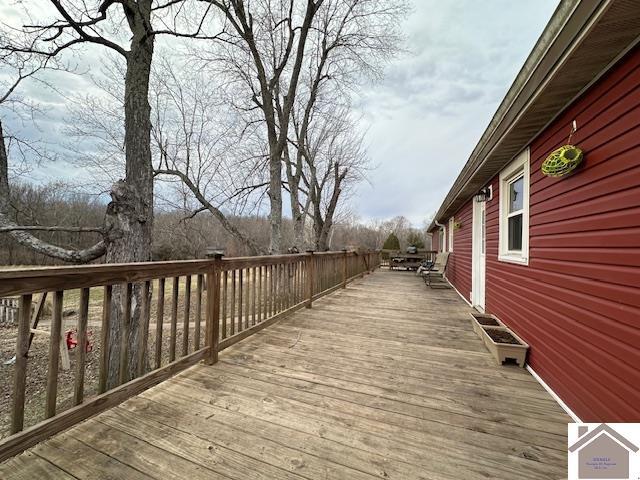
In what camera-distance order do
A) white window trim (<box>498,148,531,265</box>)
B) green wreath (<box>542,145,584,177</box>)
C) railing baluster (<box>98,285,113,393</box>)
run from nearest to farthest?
railing baluster (<box>98,285,113,393</box>), green wreath (<box>542,145,584,177</box>), white window trim (<box>498,148,531,265</box>)

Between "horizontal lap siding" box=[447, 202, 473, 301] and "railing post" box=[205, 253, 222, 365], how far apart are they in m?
5.01

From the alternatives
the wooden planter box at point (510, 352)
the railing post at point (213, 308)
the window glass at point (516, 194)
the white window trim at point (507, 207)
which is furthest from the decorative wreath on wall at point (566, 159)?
the railing post at point (213, 308)

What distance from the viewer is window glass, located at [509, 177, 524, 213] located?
3245 millimetres

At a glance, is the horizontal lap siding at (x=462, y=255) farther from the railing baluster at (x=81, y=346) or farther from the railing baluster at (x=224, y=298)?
the railing baluster at (x=81, y=346)

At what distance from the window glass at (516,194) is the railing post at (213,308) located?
3556 millimetres

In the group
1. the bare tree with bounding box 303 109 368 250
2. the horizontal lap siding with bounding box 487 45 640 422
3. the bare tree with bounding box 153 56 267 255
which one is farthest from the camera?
the bare tree with bounding box 303 109 368 250

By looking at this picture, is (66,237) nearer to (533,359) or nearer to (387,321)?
(387,321)

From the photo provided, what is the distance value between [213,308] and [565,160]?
10.0ft

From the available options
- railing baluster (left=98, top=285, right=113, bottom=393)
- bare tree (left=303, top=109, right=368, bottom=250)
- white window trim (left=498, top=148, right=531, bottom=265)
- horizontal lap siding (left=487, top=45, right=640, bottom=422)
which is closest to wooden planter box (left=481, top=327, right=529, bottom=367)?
horizontal lap siding (left=487, top=45, right=640, bottom=422)

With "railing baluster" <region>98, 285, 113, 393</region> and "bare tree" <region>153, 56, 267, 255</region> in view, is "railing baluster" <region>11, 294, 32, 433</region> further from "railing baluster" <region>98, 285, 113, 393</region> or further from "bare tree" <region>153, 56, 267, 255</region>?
"bare tree" <region>153, 56, 267, 255</region>

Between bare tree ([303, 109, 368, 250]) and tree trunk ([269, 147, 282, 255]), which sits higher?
bare tree ([303, 109, 368, 250])

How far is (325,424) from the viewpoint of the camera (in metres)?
1.64

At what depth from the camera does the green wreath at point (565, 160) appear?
184cm

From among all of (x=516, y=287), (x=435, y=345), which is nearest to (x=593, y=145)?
(x=516, y=287)
